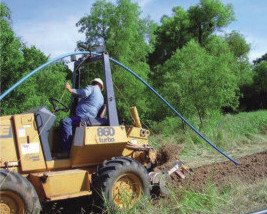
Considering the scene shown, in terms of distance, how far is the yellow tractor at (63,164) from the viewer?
5.14m

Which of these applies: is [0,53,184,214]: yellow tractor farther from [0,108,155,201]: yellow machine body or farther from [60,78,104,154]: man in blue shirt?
[60,78,104,154]: man in blue shirt

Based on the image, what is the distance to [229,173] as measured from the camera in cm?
862

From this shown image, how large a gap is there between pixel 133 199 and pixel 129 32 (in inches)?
898

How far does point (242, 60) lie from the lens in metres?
39.1

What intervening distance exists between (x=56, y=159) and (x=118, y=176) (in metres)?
1.02

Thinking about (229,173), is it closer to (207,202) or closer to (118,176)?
(207,202)

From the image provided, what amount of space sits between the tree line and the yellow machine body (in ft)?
4.49

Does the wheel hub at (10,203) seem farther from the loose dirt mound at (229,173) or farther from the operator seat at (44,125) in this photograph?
the loose dirt mound at (229,173)

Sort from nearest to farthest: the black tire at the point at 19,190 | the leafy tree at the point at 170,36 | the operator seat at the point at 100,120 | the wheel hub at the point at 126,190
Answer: the black tire at the point at 19,190, the wheel hub at the point at 126,190, the operator seat at the point at 100,120, the leafy tree at the point at 170,36

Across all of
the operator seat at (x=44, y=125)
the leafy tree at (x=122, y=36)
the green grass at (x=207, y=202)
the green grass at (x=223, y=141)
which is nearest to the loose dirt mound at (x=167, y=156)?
the green grass at (x=207, y=202)

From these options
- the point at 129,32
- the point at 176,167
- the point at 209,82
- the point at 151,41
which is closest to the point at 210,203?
the point at 176,167

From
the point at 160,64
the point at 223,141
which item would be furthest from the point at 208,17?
the point at 223,141

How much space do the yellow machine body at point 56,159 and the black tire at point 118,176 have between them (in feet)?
0.91

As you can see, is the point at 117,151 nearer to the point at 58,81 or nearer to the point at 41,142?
the point at 41,142
